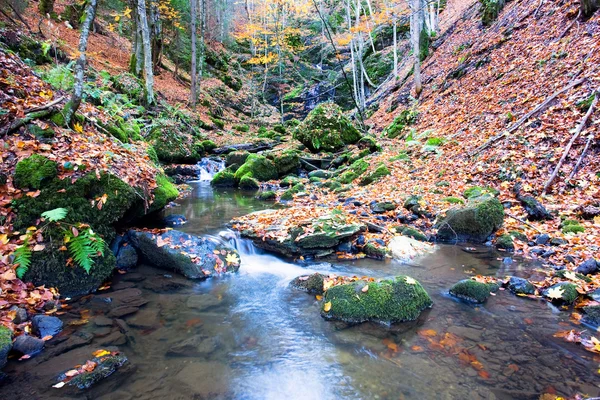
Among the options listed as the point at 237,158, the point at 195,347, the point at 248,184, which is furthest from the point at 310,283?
the point at 237,158

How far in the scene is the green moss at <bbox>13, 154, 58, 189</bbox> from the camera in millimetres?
4777

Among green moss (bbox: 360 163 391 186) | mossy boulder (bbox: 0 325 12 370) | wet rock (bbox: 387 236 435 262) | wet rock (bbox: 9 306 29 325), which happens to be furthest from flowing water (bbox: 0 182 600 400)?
green moss (bbox: 360 163 391 186)

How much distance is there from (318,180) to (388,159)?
3.09 meters

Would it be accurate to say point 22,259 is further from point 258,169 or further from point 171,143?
point 171,143

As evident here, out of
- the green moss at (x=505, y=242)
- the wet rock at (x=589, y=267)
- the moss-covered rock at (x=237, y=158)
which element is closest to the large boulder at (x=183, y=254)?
the green moss at (x=505, y=242)

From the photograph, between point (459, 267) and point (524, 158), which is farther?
point (524, 158)

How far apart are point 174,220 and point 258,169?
23.9 feet

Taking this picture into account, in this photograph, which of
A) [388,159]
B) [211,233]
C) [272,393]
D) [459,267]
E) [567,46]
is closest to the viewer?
[272,393]

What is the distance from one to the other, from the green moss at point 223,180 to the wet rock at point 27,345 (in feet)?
37.8

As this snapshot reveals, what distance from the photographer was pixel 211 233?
8031 mm

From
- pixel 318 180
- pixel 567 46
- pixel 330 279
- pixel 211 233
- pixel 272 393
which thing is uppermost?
pixel 567 46

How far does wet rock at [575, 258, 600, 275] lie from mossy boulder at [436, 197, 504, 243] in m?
2.12

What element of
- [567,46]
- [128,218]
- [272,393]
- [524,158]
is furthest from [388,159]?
[272,393]

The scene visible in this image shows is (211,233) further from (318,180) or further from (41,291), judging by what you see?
(318,180)
